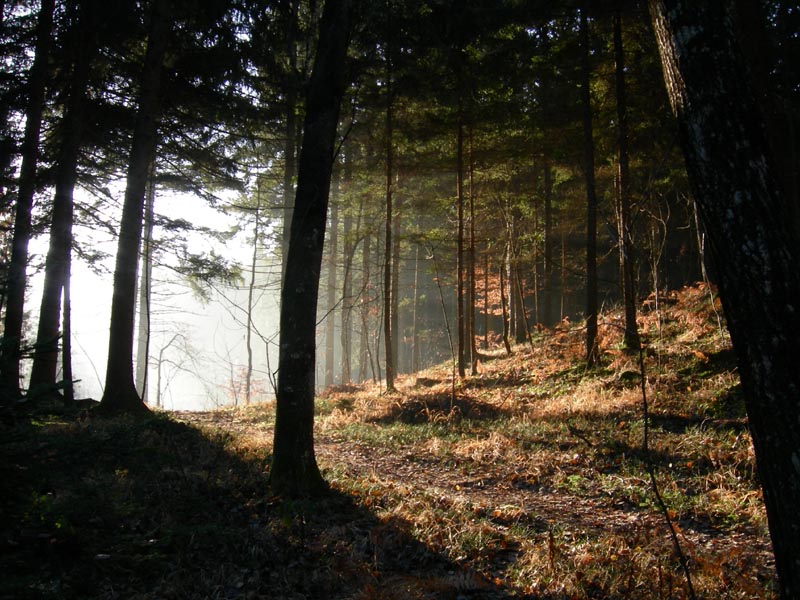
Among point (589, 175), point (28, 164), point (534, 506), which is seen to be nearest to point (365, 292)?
point (589, 175)

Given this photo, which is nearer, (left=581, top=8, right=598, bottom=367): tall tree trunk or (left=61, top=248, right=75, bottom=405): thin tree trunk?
(left=61, top=248, right=75, bottom=405): thin tree trunk

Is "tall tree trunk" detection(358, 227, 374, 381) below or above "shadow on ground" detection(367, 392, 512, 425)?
above

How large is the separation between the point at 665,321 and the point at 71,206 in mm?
15855

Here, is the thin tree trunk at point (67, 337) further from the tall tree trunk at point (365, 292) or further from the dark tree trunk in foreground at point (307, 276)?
the dark tree trunk in foreground at point (307, 276)

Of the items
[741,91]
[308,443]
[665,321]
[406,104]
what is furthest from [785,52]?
[308,443]

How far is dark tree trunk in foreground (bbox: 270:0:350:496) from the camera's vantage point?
5.83 meters

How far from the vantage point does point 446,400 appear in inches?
523

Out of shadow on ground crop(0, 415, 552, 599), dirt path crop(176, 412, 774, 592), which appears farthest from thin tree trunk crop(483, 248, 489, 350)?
shadow on ground crop(0, 415, 552, 599)

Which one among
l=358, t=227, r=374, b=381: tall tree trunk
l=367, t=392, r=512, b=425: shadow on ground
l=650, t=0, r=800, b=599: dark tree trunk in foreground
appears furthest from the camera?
l=358, t=227, r=374, b=381: tall tree trunk

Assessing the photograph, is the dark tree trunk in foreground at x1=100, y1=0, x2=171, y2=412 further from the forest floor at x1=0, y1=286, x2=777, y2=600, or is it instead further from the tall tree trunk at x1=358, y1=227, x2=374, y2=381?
the tall tree trunk at x1=358, y1=227, x2=374, y2=381

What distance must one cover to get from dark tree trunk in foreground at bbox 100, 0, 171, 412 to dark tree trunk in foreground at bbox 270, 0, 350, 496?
6.33m

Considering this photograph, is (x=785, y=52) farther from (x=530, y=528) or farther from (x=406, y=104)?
(x=530, y=528)

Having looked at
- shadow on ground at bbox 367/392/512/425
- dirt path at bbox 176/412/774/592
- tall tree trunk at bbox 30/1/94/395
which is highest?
tall tree trunk at bbox 30/1/94/395

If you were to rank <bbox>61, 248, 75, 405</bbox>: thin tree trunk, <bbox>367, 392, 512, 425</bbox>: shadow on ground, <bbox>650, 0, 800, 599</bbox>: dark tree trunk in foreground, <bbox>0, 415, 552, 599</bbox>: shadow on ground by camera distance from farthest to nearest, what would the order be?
<bbox>367, 392, 512, 425</bbox>: shadow on ground < <bbox>61, 248, 75, 405</bbox>: thin tree trunk < <bbox>0, 415, 552, 599</bbox>: shadow on ground < <bbox>650, 0, 800, 599</bbox>: dark tree trunk in foreground
